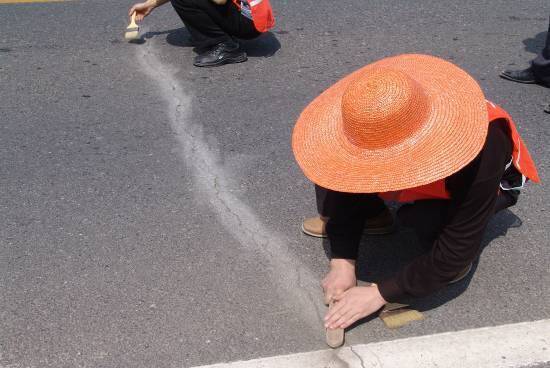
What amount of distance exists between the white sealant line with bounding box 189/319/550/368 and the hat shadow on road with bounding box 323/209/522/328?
19 cm

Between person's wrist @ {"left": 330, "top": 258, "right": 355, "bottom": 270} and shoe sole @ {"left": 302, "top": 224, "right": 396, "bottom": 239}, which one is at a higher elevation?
person's wrist @ {"left": 330, "top": 258, "right": 355, "bottom": 270}

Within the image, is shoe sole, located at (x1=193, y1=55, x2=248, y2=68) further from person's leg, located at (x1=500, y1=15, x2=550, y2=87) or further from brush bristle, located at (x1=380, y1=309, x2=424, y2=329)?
brush bristle, located at (x1=380, y1=309, x2=424, y2=329)

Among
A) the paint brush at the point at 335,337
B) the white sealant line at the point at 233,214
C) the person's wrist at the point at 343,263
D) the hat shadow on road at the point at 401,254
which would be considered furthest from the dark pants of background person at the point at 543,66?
the paint brush at the point at 335,337

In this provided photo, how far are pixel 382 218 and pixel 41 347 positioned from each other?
52.8 inches

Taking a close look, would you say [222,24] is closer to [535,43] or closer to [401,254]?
[535,43]

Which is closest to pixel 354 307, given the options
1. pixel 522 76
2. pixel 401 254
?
pixel 401 254

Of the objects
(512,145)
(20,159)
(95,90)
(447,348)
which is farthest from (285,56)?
(447,348)

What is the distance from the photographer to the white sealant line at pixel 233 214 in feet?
8.27

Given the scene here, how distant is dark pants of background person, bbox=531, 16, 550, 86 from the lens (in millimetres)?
4121

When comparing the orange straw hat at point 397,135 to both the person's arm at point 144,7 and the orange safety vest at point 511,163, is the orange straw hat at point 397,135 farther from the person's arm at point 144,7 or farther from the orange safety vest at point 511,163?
the person's arm at point 144,7

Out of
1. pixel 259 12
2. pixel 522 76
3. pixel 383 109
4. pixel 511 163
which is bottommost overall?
pixel 522 76

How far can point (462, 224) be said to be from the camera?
214 cm

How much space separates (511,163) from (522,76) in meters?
2.02

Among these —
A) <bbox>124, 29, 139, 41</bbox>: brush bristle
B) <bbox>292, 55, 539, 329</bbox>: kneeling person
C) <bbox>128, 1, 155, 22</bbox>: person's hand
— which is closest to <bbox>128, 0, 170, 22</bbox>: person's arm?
<bbox>128, 1, 155, 22</bbox>: person's hand
